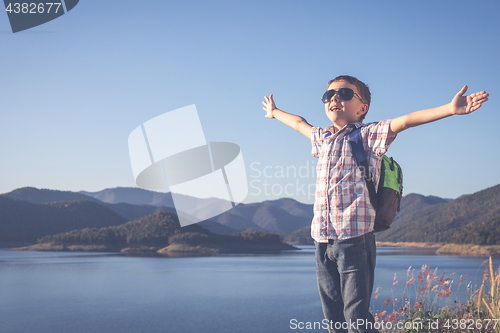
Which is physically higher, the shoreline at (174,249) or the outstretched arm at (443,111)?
the outstretched arm at (443,111)

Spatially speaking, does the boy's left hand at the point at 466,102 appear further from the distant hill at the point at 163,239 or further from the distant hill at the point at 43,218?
the distant hill at the point at 43,218

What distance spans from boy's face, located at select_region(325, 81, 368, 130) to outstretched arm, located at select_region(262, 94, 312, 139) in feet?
0.85

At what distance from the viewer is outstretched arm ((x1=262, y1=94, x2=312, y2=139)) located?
2953 millimetres

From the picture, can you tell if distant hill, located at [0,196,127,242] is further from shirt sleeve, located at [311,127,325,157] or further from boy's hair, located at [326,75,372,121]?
boy's hair, located at [326,75,372,121]

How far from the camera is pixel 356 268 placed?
7.30 feet

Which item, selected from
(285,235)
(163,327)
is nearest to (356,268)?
(163,327)

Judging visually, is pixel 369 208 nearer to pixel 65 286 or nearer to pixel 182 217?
pixel 65 286

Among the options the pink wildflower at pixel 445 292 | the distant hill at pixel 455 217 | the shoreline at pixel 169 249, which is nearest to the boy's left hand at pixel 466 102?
the pink wildflower at pixel 445 292

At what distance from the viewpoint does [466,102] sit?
2.02m

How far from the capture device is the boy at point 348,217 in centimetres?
222

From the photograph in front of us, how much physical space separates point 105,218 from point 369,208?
436 ft

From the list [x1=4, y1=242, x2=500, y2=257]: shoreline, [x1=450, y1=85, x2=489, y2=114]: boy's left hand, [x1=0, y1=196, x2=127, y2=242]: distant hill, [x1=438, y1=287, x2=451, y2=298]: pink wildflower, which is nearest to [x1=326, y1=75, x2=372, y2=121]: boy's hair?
[x1=450, y1=85, x2=489, y2=114]: boy's left hand

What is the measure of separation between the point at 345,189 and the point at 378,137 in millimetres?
393

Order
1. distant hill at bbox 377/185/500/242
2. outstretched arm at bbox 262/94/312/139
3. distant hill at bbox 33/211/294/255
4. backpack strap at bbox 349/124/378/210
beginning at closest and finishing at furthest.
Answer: backpack strap at bbox 349/124/378/210 < outstretched arm at bbox 262/94/312/139 < distant hill at bbox 33/211/294/255 < distant hill at bbox 377/185/500/242
